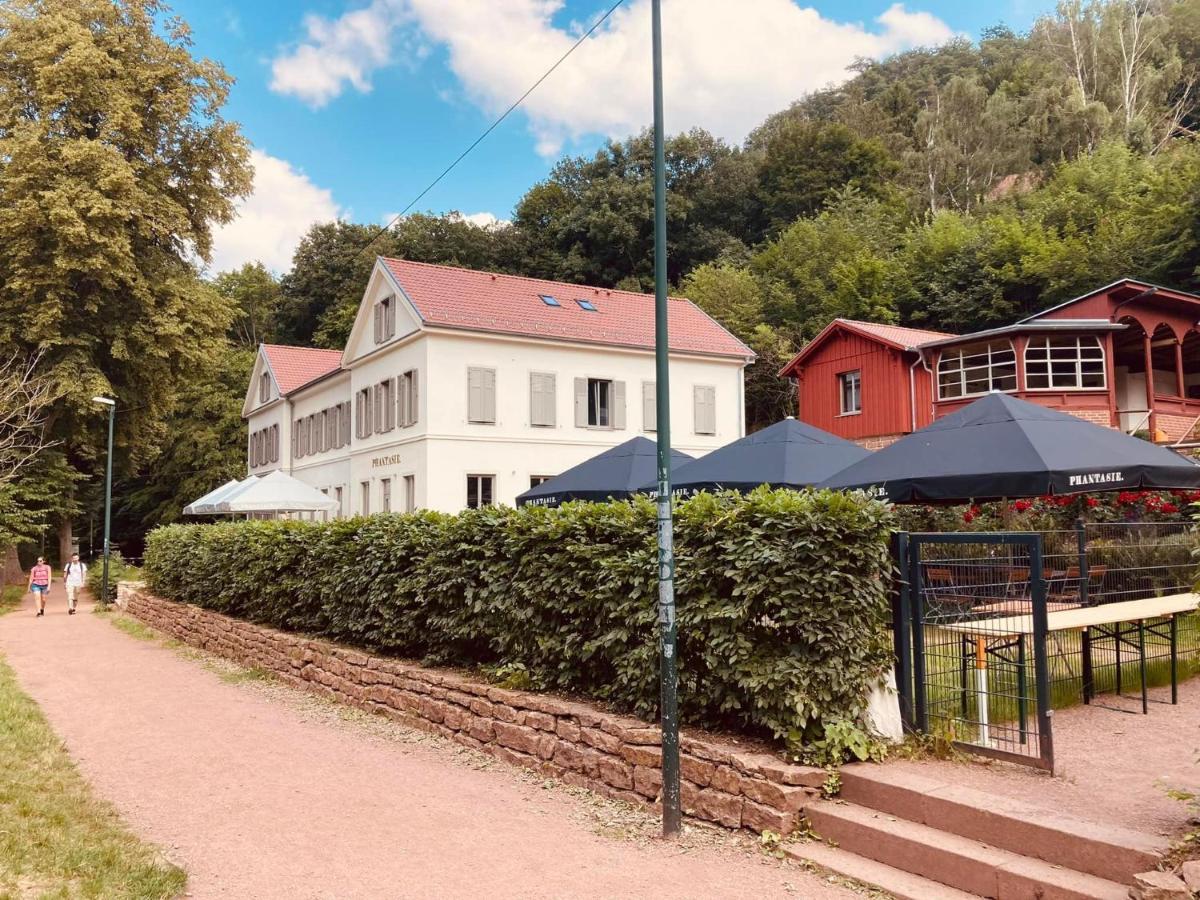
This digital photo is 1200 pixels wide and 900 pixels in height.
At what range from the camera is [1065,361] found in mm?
29391

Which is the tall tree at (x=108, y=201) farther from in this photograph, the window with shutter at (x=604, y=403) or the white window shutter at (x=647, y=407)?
the white window shutter at (x=647, y=407)

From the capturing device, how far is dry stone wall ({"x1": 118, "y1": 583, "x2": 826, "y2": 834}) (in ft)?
19.0

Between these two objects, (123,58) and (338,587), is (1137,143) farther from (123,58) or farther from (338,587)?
(338,587)

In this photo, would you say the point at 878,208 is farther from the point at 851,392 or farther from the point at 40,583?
the point at 40,583

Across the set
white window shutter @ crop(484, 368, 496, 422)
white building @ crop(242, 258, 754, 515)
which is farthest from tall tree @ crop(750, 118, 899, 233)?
white window shutter @ crop(484, 368, 496, 422)

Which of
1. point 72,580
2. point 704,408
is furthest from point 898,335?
point 72,580

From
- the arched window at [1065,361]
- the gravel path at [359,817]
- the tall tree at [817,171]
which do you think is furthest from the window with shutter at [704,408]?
the tall tree at [817,171]

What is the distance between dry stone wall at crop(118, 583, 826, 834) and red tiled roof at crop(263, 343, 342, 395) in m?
29.4

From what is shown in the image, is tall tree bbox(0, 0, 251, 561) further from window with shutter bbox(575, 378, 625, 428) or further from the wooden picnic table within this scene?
the wooden picnic table

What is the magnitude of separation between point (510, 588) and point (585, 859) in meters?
3.35

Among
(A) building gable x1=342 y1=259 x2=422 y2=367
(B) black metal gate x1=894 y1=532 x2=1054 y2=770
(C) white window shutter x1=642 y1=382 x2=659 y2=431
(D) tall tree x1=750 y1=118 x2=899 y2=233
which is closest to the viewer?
(B) black metal gate x1=894 y1=532 x2=1054 y2=770

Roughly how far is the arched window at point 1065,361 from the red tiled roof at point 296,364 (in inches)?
1027

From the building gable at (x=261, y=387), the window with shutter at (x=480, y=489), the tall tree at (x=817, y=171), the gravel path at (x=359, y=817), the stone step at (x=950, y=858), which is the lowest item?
the gravel path at (x=359, y=817)

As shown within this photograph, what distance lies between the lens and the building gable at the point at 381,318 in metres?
28.2
